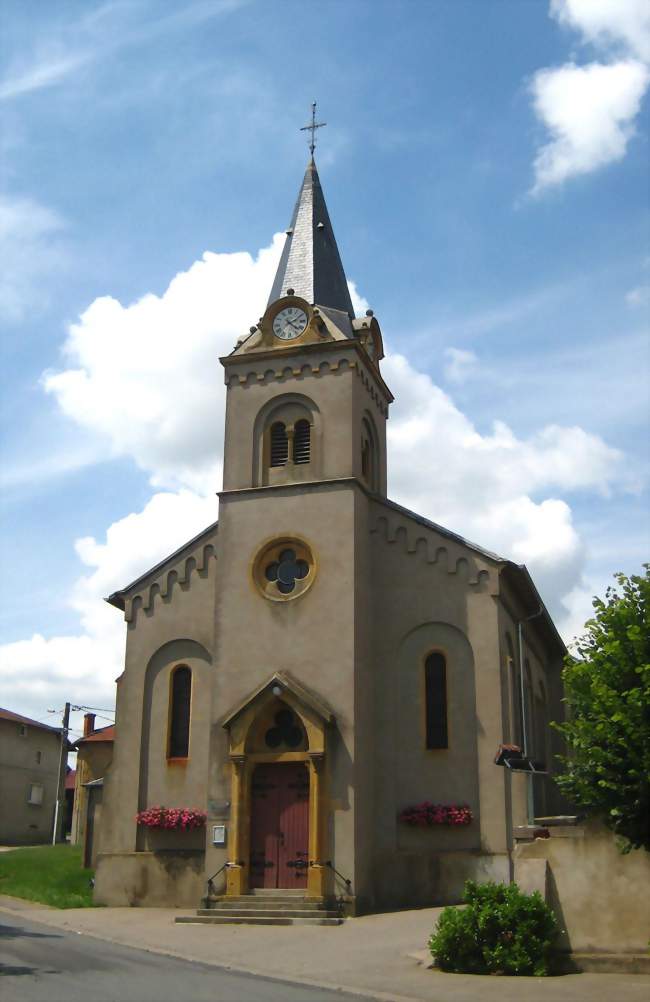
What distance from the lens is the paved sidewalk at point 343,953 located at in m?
13.6

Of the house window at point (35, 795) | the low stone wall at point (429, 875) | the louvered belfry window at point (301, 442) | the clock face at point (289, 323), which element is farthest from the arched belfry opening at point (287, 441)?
the house window at point (35, 795)

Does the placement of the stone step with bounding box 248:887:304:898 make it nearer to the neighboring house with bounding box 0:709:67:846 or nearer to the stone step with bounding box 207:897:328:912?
the stone step with bounding box 207:897:328:912

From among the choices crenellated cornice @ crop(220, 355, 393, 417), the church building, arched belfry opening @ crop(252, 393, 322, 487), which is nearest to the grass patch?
the church building

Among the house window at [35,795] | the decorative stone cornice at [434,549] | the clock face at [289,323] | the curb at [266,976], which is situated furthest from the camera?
the house window at [35,795]

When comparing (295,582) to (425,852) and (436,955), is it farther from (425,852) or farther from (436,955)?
(436,955)

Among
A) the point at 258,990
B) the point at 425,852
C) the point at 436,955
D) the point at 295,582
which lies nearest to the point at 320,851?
the point at 425,852

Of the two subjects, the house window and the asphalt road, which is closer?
the asphalt road

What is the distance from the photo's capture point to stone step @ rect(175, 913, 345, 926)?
73.8 feet

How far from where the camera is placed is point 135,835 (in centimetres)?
2759

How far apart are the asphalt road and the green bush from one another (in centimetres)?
220

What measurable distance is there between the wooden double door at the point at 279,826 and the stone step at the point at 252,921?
1.71m

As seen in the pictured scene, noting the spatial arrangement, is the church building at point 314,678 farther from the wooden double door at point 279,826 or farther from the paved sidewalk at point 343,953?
the paved sidewalk at point 343,953

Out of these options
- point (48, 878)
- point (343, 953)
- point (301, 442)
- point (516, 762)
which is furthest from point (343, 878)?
point (301, 442)

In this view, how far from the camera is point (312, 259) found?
1242 inches
